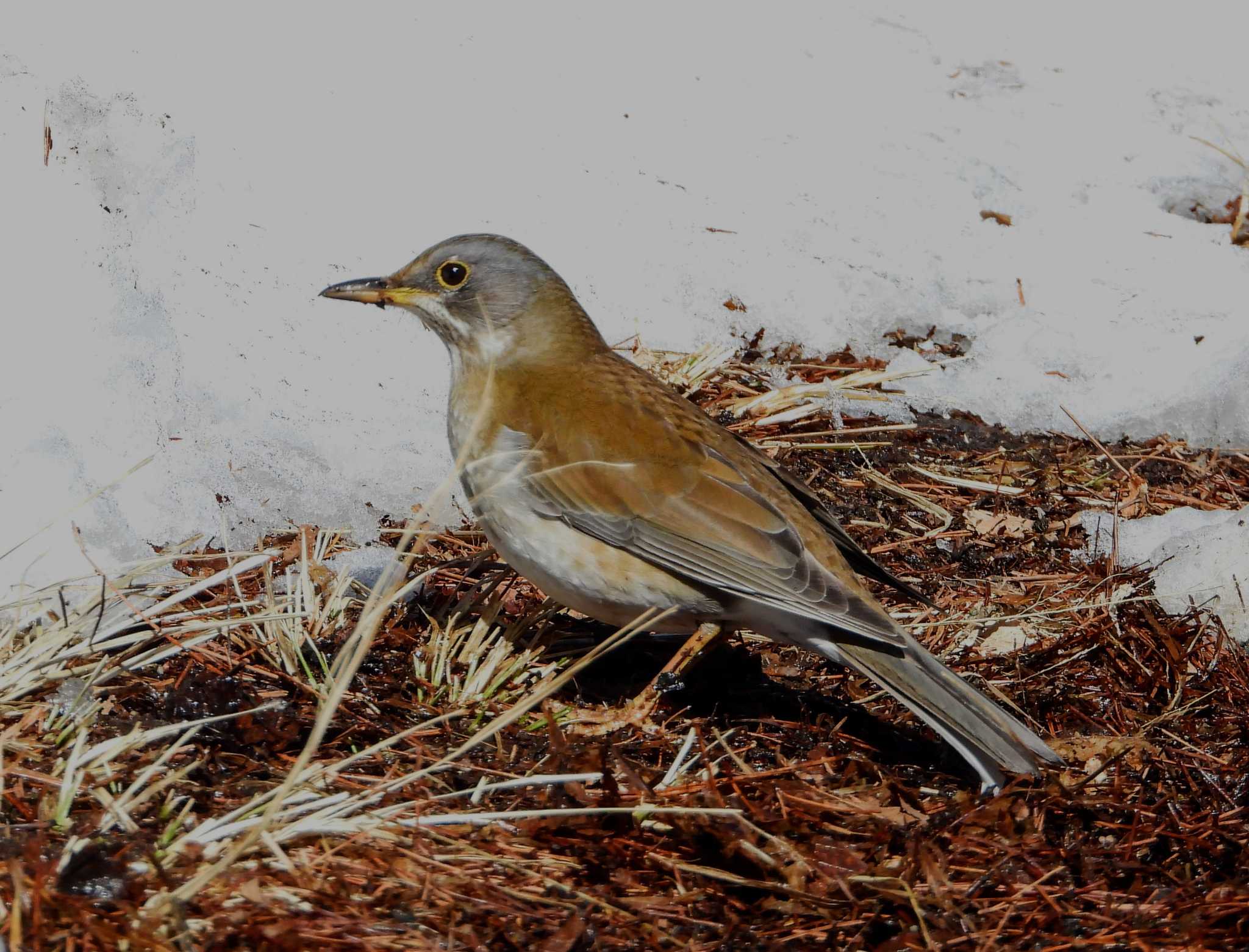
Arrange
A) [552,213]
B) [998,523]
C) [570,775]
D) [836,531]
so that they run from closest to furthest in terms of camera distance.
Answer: [570,775] < [836,531] < [998,523] < [552,213]

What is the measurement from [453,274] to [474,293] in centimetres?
12

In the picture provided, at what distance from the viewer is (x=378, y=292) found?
17.8ft

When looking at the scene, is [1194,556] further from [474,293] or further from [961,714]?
[474,293]

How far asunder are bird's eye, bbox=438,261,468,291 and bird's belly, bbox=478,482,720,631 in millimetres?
1161

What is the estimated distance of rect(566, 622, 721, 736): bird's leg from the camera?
4574mm

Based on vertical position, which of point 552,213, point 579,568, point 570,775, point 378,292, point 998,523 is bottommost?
point 998,523

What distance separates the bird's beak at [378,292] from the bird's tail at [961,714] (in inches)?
93.3

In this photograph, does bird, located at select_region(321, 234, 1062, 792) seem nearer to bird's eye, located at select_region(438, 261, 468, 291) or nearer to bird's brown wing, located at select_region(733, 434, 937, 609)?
bird's brown wing, located at select_region(733, 434, 937, 609)

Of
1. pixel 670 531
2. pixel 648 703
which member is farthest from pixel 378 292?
pixel 648 703

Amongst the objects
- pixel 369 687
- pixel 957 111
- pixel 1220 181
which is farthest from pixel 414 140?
pixel 1220 181

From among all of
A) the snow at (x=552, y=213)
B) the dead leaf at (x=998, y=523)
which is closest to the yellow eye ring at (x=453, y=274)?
the snow at (x=552, y=213)

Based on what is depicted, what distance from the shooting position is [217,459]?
19.5 feet

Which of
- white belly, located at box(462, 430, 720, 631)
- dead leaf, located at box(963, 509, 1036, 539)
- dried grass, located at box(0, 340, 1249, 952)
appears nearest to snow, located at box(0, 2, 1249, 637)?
dried grass, located at box(0, 340, 1249, 952)

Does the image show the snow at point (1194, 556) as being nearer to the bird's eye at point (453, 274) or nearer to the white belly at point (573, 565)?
the white belly at point (573, 565)
